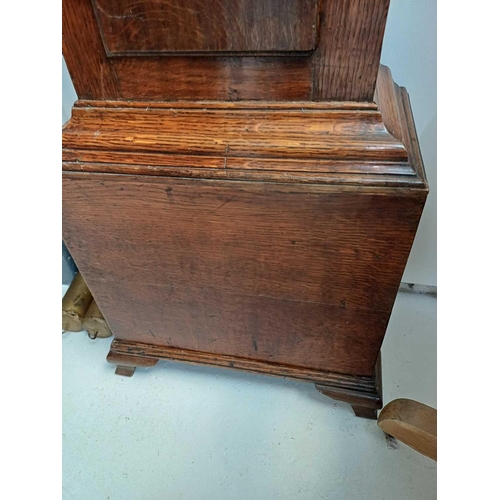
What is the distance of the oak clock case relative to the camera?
1.90 ft

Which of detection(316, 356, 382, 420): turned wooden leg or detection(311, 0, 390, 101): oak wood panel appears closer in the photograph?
detection(311, 0, 390, 101): oak wood panel

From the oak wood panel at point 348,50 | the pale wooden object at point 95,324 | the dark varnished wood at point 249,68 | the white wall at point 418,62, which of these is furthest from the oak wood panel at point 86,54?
the pale wooden object at point 95,324

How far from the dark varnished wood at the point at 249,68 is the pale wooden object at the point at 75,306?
2.31ft

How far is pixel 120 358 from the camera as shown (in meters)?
1.11

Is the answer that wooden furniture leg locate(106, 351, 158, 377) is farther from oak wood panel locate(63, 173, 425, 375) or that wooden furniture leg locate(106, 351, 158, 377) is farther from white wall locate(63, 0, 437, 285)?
white wall locate(63, 0, 437, 285)

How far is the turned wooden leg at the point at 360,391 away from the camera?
0.97 m

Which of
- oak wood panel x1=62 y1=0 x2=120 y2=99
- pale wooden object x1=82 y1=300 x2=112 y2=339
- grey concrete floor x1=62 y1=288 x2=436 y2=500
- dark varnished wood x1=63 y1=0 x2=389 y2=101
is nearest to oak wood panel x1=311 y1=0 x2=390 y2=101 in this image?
dark varnished wood x1=63 y1=0 x2=389 y2=101

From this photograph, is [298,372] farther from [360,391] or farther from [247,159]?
[247,159]

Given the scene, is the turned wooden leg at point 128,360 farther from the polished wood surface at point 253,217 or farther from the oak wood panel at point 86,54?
the oak wood panel at point 86,54

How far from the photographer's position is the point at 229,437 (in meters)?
1.03

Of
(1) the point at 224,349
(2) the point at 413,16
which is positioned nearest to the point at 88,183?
(1) the point at 224,349

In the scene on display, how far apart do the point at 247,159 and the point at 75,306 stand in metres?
0.81

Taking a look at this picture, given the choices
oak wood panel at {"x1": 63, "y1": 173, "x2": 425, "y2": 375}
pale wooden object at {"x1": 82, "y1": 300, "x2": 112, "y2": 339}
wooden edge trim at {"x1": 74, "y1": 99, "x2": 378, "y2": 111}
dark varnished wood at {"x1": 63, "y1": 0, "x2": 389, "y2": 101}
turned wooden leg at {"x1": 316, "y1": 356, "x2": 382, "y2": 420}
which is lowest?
pale wooden object at {"x1": 82, "y1": 300, "x2": 112, "y2": 339}

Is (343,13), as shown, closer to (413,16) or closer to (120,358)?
(413,16)
